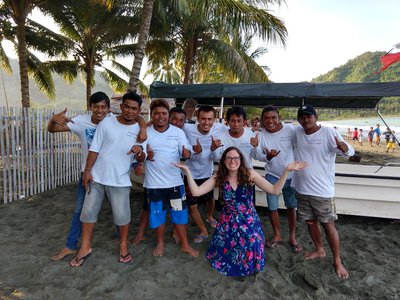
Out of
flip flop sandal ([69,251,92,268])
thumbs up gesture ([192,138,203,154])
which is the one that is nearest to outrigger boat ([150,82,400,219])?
thumbs up gesture ([192,138,203,154])

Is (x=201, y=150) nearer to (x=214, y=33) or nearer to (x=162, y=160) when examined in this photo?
→ (x=162, y=160)

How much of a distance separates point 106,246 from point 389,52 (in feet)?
18.8

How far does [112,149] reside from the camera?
8.96ft

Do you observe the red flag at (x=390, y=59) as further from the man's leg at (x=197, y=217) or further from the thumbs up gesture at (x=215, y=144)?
the man's leg at (x=197, y=217)

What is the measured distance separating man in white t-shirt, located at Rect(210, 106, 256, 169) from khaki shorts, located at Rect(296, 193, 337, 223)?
72 centimetres

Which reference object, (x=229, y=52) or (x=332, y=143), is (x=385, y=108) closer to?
(x=332, y=143)

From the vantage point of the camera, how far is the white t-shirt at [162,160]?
2994 millimetres

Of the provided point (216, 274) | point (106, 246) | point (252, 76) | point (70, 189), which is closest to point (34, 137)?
point (70, 189)

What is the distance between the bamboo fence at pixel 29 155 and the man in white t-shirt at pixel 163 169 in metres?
3.41

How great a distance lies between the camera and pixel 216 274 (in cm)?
282

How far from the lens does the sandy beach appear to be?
2.51 m

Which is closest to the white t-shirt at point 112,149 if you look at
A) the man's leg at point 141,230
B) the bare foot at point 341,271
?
the man's leg at point 141,230

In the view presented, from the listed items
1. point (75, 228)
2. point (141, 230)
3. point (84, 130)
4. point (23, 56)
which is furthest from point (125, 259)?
point (23, 56)

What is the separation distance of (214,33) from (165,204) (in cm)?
1041
